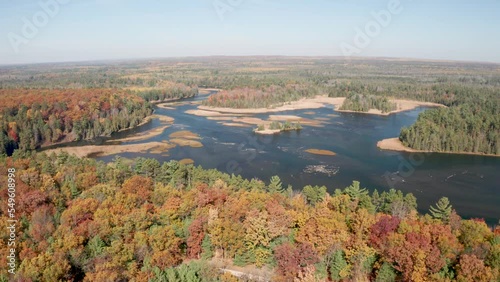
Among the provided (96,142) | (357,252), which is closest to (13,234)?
(357,252)

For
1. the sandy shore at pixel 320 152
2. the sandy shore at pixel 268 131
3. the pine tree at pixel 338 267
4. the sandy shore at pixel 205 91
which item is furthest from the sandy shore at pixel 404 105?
the pine tree at pixel 338 267

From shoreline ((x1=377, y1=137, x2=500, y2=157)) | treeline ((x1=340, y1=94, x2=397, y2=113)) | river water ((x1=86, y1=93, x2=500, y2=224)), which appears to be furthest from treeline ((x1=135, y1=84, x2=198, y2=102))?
shoreline ((x1=377, y1=137, x2=500, y2=157))

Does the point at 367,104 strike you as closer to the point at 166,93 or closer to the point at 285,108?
the point at 285,108

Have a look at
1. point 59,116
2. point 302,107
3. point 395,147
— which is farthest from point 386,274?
point 302,107

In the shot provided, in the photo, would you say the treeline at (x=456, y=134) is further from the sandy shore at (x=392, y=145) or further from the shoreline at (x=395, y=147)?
the sandy shore at (x=392, y=145)

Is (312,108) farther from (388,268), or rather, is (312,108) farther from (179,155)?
(388,268)
